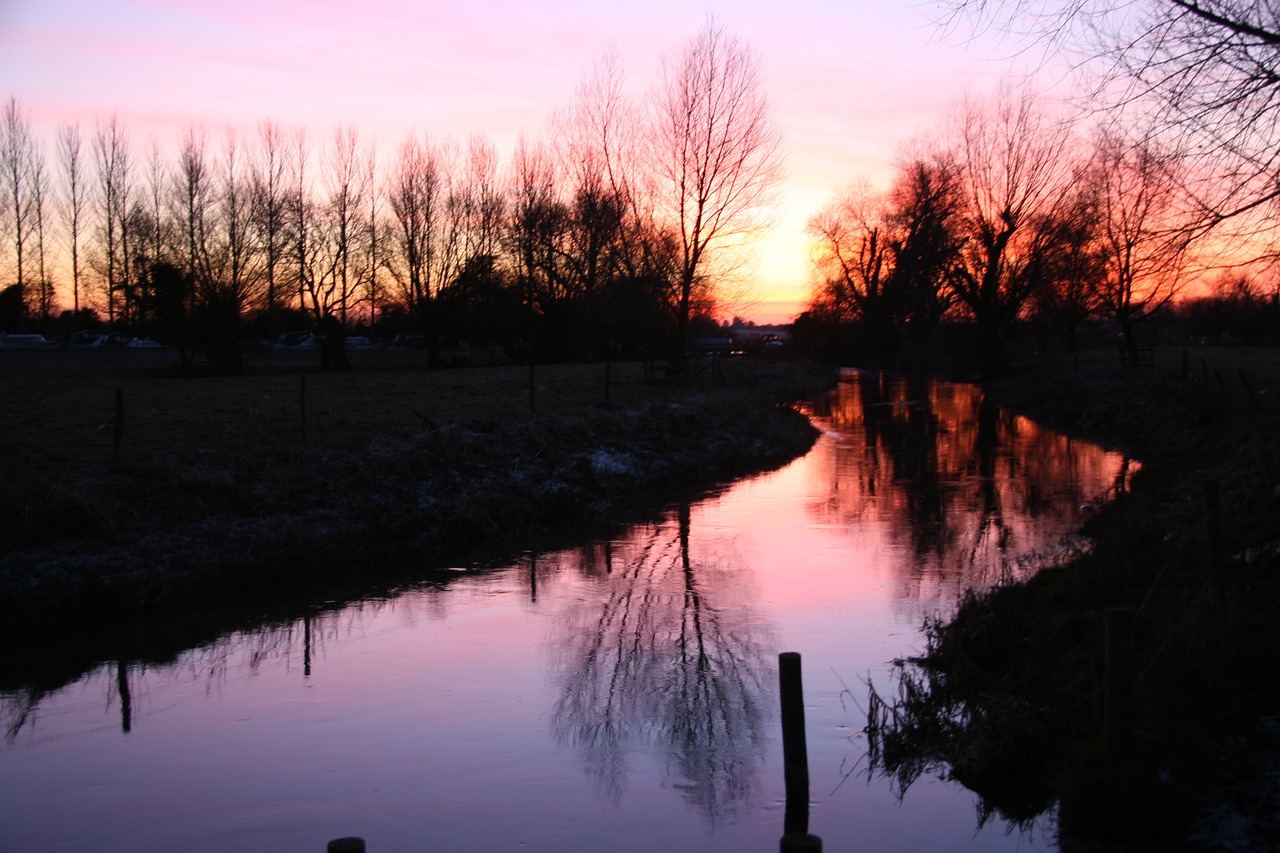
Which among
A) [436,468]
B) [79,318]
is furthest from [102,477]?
[79,318]

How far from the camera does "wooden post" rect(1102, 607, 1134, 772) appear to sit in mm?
5531

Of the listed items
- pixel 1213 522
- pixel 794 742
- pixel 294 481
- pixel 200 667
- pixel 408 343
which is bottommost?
pixel 200 667

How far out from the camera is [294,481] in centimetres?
1534

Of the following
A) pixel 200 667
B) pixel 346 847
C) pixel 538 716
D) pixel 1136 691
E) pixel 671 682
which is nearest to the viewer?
pixel 346 847

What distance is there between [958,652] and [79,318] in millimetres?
88200

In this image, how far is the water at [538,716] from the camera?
6.67 meters

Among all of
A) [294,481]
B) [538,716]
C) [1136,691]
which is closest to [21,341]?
[294,481]

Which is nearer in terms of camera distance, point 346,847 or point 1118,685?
point 346,847

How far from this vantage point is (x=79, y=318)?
81.6 m

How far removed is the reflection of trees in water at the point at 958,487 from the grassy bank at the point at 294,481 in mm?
3352

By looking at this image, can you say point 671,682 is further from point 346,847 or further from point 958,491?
point 958,491

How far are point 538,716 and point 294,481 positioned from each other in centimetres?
820

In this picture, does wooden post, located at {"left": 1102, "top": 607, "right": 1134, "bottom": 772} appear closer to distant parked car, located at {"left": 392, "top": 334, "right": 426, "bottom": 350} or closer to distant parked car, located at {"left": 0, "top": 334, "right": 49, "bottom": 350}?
distant parked car, located at {"left": 392, "top": 334, "right": 426, "bottom": 350}

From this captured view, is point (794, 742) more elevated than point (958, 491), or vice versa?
point (794, 742)
